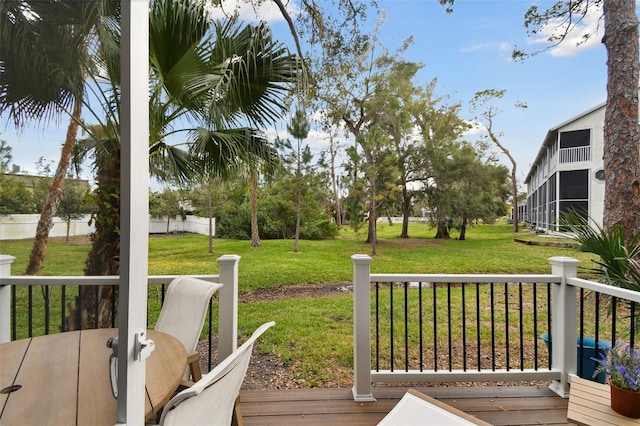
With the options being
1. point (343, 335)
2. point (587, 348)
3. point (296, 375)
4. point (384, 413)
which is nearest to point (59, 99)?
point (384, 413)

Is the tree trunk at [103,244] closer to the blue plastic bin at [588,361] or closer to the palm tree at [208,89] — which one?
the palm tree at [208,89]

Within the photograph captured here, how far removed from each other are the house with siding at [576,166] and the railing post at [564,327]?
18.8 feet

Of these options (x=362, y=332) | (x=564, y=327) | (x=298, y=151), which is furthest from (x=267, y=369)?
(x=298, y=151)

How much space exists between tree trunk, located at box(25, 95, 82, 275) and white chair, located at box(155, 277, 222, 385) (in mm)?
1332

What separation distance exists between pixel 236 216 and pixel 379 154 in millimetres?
3766

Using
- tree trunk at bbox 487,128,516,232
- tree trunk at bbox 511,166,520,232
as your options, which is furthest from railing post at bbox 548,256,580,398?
tree trunk at bbox 511,166,520,232

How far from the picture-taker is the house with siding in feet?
25.7

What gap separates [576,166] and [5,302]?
11027 millimetres

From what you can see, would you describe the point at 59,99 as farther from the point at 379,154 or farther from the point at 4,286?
the point at 379,154

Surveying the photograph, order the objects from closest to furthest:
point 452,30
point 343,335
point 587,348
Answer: point 587,348 < point 343,335 < point 452,30

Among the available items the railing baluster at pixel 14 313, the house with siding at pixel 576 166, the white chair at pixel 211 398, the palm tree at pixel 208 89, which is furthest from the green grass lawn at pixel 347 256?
the railing baluster at pixel 14 313

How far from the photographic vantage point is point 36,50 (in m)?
0.56

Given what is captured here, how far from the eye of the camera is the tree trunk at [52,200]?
1.86ft

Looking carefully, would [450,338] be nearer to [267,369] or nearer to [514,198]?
[267,369]
